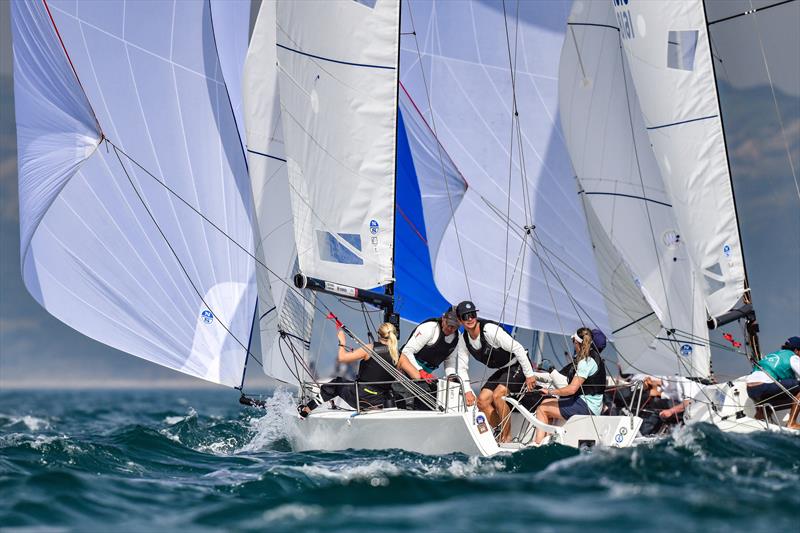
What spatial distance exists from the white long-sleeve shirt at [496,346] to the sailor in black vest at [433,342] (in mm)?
103

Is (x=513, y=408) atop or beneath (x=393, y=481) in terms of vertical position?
atop

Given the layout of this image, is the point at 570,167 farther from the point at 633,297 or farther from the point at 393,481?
the point at 393,481

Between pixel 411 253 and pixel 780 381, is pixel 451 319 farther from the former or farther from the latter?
pixel 411 253

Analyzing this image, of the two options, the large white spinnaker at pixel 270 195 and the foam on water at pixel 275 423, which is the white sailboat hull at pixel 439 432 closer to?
the foam on water at pixel 275 423

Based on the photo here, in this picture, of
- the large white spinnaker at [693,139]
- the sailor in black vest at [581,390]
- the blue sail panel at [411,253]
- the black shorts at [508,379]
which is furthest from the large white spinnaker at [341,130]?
the large white spinnaker at [693,139]

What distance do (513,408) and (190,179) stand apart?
4711 millimetres

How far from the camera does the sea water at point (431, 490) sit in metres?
5.53

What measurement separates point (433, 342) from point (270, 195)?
136 inches

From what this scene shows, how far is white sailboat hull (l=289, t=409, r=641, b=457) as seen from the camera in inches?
335

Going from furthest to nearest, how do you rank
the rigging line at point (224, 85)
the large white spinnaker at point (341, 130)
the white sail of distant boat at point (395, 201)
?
the rigging line at point (224, 85)
the large white spinnaker at point (341, 130)
the white sail of distant boat at point (395, 201)

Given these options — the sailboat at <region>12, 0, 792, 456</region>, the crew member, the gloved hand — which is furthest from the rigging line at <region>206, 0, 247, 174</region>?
the crew member

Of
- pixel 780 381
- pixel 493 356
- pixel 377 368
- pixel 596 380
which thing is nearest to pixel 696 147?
pixel 780 381

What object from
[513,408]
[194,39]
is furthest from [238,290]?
[513,408]

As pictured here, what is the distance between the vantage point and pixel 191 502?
6.78 meters
